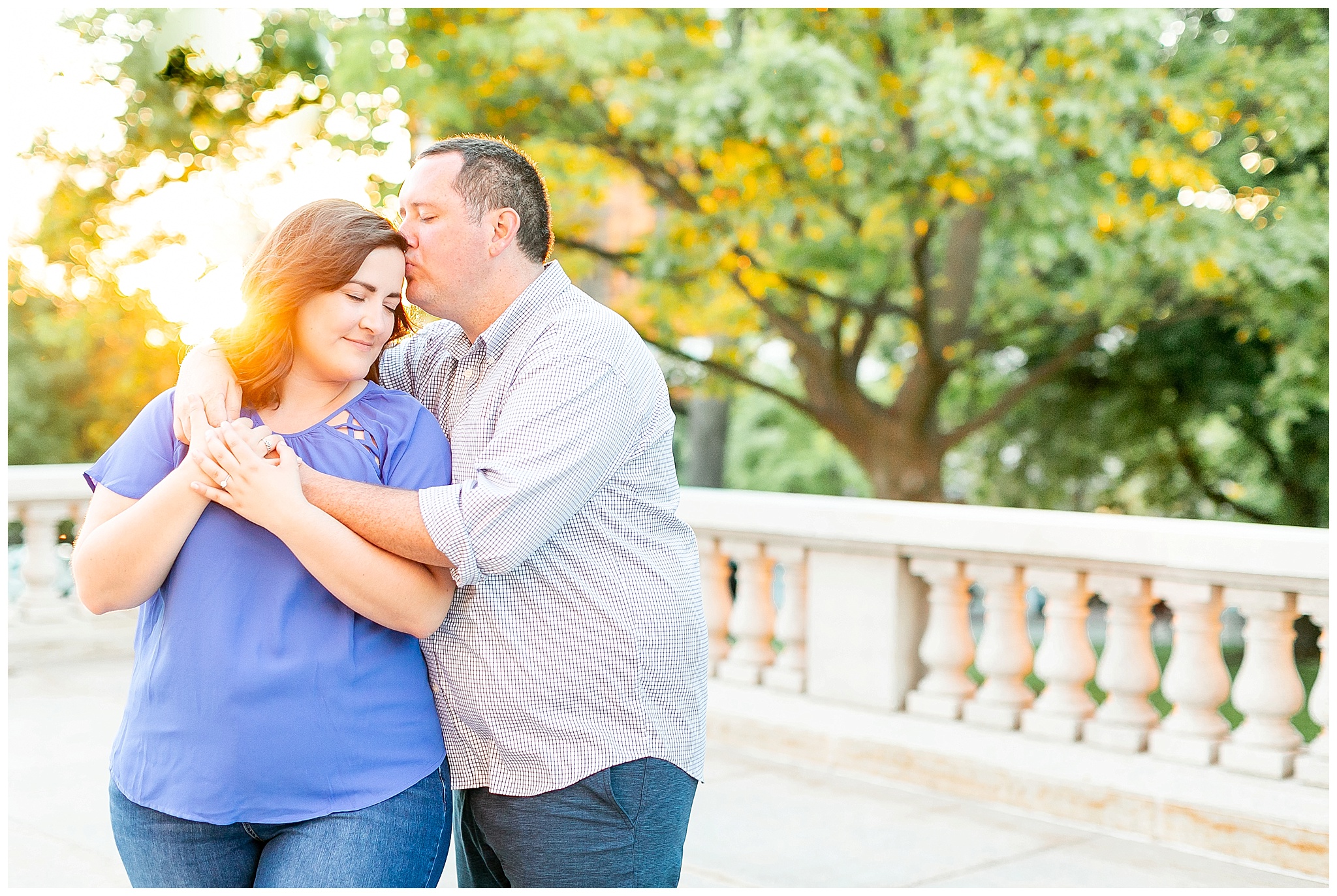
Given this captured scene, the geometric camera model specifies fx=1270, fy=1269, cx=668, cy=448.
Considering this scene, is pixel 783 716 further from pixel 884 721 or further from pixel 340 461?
pixel 340 461

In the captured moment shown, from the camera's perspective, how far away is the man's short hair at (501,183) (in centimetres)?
215

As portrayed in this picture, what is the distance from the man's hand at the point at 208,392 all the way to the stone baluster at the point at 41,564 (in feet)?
17.9

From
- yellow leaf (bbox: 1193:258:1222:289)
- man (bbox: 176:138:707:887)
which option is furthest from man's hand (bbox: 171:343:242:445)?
yellow leaf (bbox: 1193:258:1222:289)

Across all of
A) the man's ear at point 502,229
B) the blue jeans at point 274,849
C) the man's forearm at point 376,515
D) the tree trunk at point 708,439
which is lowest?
the blue jeans at point 274,849

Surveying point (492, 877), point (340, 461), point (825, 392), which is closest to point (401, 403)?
point (340, 461)

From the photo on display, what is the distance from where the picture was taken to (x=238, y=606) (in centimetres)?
187

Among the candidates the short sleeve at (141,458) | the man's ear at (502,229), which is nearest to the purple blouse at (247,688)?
the short sleeve at (141,458)

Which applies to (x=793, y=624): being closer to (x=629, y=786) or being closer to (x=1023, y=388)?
(x=629, y=786)

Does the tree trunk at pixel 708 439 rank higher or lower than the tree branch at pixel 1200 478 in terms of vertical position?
higher

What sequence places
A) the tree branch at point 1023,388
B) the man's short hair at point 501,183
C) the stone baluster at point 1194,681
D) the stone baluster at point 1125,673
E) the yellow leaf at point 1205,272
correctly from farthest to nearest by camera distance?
the tree branch at point 1023,388 → the yellow leaf at point 1205,272 → the stone baluster at point 1125,673 → the stone baluster at point 1194,681 → the man's short hair at point 501,183

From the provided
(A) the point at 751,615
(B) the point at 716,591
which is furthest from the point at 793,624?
(B) the point at 716,591

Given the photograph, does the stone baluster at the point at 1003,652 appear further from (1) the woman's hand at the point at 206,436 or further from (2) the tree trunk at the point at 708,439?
(2) the tree trunk at the point at 708,439

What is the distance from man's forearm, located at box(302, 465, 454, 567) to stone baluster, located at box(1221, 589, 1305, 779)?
118 inches

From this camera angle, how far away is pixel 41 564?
6895 millimetres
